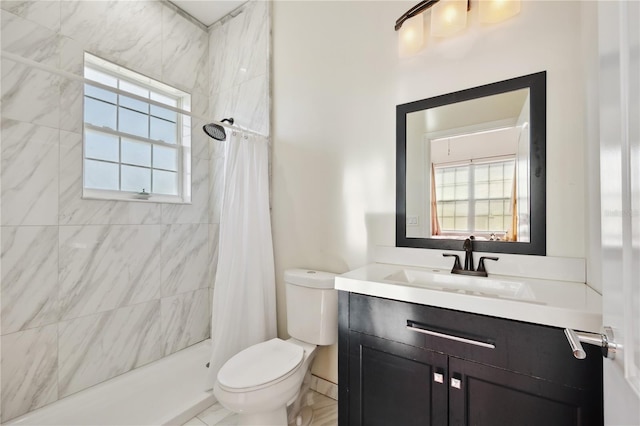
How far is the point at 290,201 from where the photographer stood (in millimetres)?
2070

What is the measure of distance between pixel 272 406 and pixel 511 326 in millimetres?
1077

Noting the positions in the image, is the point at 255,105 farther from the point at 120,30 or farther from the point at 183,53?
the point at 120,30

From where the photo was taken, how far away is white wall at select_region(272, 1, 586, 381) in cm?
122

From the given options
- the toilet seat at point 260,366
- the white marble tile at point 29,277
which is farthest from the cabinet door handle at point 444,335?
the white marble tile at point 29,277

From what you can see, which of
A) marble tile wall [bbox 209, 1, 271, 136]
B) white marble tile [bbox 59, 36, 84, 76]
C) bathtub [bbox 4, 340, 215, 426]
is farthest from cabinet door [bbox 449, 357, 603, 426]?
white marble tile [bbox 59, 36, 84, 76]

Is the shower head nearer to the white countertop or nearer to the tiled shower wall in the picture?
the tiled shower wall

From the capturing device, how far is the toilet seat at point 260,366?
126 cm

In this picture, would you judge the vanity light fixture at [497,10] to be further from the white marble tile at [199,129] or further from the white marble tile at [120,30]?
the white marble tile at [120,30]

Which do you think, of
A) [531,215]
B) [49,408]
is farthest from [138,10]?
[531,215]

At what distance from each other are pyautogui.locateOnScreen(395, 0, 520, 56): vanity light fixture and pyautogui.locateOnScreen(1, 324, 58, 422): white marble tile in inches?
104

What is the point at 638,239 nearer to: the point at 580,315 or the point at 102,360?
the point at 580,315

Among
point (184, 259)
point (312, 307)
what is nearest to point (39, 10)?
point (184, 259)

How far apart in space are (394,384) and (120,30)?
2.79 m

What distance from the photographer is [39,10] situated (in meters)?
1.61
